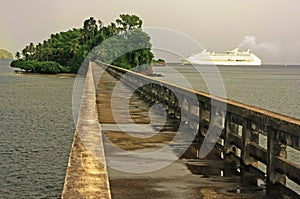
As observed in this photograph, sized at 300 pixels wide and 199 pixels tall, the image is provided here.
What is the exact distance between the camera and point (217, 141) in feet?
32.2

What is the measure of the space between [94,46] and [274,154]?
12526 centimetres

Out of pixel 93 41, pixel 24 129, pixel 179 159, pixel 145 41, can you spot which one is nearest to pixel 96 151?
pixel 179 159

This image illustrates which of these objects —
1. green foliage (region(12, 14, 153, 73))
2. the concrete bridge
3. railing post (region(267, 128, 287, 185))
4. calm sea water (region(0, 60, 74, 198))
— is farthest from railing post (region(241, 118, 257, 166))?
green foliage (region(12, 14, 153, 73))

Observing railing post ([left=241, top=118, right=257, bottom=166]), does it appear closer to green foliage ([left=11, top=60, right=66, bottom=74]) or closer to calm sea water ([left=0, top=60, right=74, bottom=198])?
calm sea water ([left=0, top=60, right=74, bottom=198])

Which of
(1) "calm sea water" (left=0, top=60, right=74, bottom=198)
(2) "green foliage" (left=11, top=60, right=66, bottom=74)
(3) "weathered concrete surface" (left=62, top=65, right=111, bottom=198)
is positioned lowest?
(1) "calm sea water" (left=0, top=60, right=74, bottom=198)

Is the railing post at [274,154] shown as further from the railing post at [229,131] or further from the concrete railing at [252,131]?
the railing post at [229,131]

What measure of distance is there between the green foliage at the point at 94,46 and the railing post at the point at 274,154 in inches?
4246

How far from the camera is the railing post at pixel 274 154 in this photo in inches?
→ 256

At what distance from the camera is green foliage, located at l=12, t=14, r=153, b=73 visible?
4628 inches

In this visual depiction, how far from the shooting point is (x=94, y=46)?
130 m

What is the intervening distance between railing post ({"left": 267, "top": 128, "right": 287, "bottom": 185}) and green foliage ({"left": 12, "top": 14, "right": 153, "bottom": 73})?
108 m

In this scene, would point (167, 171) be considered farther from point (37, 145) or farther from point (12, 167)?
point (37, 145)

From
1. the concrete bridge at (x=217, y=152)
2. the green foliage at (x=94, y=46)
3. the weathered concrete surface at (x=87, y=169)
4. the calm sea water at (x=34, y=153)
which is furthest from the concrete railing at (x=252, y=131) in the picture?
the green foliage at (x=94, y=46)

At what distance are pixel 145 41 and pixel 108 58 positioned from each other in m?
10.5
